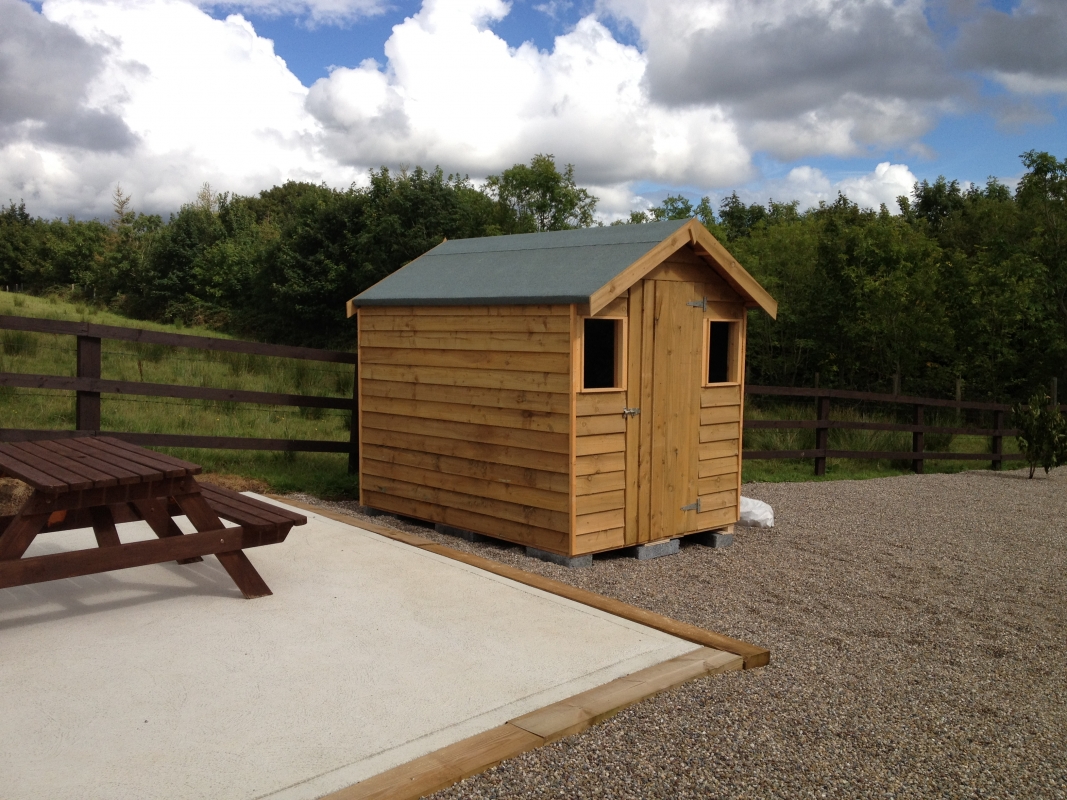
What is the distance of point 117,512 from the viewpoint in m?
5.23

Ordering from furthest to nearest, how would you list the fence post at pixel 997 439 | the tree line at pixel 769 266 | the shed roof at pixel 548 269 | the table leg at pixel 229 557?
1. the tree line at pixel 769 266
2. the fence post at pixel 997 439
3. the shed roof at pixel 548 269
4. the table leg at pixel 229 557

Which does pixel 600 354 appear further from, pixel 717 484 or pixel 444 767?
pixel 444 767

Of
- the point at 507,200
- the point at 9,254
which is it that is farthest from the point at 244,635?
the point at 9,254

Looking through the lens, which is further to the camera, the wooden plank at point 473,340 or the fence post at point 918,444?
the fence post at point 918,444

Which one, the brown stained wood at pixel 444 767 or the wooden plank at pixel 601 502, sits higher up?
the wooden plank at pixel 601 502

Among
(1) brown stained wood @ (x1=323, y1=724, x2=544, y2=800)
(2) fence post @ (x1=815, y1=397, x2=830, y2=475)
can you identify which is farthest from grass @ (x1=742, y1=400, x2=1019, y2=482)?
(1) brown stained wood @ (x1=323, y1=724, x2=544, y2=800)

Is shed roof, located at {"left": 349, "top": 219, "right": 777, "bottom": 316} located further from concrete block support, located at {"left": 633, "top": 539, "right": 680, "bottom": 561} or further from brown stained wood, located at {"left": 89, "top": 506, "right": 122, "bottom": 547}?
brown stained wood, located at {"left": 89, "top": 506, "right": 122, "bottom": 547}

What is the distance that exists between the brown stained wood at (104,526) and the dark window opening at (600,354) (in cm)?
313

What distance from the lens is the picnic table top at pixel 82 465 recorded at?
3957mm

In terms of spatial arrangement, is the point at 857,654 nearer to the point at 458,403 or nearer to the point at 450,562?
the point at 450,562

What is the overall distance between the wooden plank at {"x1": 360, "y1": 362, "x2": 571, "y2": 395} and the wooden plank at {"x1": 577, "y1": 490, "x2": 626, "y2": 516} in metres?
0.76

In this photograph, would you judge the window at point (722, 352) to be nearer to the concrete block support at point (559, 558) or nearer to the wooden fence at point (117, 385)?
the concrete block support at point (559, 558)

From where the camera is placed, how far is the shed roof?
6020 millimetres

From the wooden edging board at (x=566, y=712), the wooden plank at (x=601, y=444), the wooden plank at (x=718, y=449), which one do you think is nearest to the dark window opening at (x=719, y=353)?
the wooden plank at (x=718, y=449)
